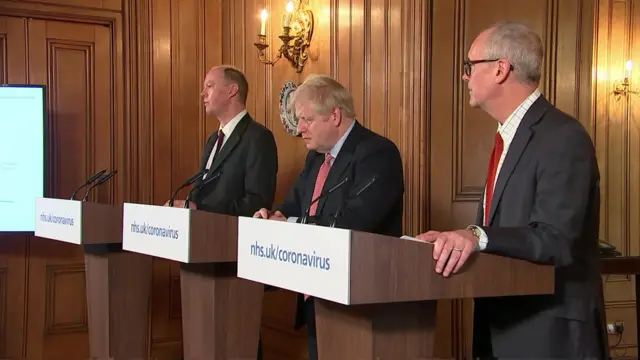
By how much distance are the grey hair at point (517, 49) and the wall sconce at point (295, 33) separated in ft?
8.29

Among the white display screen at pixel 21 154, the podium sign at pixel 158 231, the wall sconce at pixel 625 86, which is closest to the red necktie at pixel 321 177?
the podium sign at pixel 158 231

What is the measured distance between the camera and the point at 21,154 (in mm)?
4340

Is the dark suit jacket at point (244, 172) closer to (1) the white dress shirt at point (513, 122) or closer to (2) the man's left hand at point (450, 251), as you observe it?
(1) the white dress shirt at point (513, 122)

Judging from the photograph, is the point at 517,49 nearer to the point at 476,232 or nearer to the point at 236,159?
the point at 476,232

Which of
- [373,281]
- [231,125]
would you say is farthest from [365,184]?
[231,125]

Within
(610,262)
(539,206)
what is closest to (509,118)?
(539,206)

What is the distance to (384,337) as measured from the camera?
1552 mm

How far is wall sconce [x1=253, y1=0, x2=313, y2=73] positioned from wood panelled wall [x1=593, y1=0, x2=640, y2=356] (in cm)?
207

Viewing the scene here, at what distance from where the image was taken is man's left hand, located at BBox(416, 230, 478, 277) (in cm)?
147

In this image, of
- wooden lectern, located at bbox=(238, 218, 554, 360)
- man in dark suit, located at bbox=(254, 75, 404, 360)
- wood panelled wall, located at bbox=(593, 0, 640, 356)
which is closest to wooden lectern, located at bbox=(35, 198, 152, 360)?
man in dark suit, located at bbox=(254, 75, 404, 360)

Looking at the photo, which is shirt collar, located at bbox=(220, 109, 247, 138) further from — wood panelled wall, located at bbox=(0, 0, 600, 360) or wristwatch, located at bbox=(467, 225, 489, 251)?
wristwatch, located at bbox=(467, 225, 489, 251)

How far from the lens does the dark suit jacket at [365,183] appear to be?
2.45m

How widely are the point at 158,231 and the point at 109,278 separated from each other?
699 millimetres

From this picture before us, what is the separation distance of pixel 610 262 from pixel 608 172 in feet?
6.79
